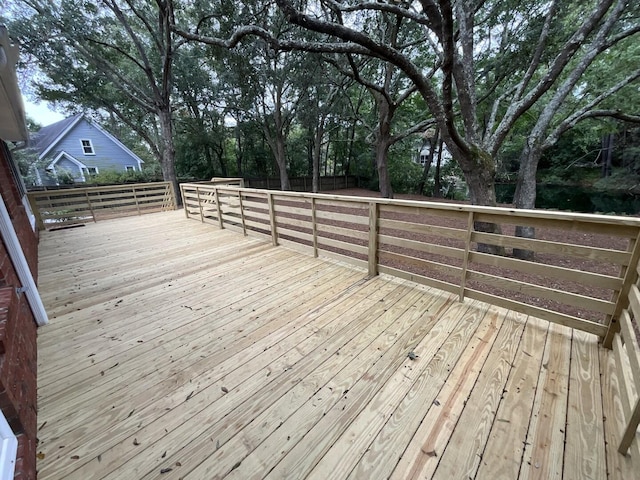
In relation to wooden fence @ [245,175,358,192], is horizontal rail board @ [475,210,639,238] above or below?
above

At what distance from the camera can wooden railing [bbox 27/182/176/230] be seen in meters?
6.59

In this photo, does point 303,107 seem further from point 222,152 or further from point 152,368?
point 152,368

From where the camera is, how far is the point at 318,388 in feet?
5.42

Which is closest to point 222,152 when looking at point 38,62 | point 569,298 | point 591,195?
point 38,62

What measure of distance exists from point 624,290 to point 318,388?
6.89ft

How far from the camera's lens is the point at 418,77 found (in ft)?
11.6

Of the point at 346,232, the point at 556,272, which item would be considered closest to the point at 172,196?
the point at 346,232

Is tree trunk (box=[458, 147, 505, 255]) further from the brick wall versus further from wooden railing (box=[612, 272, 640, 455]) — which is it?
the brick wall

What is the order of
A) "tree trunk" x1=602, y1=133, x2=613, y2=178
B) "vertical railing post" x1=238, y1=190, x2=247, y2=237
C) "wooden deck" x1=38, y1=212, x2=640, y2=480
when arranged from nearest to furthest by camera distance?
"wooden deck" x1=38, y1=212, x2=640, y2=480
"vertical railing post" x1=238, y1=190, x2=247, y2=237
"tree trunk" x1=602, y1=133, x2=613, y2=178

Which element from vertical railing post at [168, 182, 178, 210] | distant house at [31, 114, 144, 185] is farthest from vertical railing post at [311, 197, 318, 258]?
distant house at [31, 114, 144, 185]

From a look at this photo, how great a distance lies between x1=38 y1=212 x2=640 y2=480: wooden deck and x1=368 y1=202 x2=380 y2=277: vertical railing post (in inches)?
8.4

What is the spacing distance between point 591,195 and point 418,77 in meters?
17.3

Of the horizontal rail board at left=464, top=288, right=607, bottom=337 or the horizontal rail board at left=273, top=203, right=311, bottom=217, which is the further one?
the horizontal rail board at left=273, top=203, right=311, bottom=217

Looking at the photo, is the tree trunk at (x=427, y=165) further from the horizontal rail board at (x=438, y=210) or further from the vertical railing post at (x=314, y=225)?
the horizontal rail board at (x=438, y=210)
